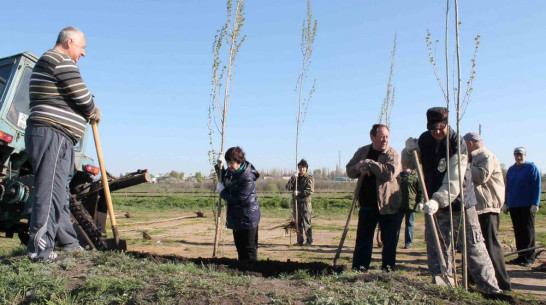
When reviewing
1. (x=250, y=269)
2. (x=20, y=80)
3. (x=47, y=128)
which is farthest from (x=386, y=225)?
(x=20, y=80)

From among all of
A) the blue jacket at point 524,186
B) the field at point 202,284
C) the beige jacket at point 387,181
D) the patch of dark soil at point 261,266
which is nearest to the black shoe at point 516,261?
the blue jacket at point 524,186

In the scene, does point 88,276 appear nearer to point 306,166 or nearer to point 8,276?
point 8,276

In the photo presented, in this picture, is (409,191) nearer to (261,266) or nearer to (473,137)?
(473,137)

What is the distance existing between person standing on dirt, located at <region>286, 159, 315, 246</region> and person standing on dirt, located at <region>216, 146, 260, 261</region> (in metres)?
4.64

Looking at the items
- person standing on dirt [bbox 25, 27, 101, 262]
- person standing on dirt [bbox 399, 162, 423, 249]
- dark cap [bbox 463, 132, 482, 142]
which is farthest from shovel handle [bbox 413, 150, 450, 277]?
person standing on dirt [bbox 399, 162, 423, 249]

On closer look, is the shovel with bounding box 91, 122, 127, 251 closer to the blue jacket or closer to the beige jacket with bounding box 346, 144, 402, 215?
the beige jacket with bounding box 346, 144, 402, 215

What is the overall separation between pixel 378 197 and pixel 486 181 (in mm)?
1256

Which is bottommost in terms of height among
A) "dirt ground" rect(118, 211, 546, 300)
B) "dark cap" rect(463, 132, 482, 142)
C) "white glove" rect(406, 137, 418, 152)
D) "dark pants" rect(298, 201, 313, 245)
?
"dirt ground" rect(118, 211, 546, 300)

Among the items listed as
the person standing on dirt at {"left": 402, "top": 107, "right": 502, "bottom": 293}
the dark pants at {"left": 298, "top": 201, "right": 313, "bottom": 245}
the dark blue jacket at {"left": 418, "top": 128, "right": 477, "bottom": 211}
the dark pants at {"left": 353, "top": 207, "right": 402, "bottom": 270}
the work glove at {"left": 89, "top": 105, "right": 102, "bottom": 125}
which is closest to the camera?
the person standing on dirt at {"left": 402, "top": 107, "right": 502, "bottom": 293}

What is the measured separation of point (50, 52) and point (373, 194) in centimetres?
350

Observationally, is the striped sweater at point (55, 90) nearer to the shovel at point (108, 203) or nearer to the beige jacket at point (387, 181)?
the shovel at point (108, 203)

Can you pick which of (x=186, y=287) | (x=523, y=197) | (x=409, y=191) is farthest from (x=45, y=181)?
(x=523, y=197)

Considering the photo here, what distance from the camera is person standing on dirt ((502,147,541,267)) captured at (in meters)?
7.76

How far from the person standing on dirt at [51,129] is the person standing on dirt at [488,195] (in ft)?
13.0
